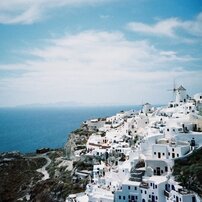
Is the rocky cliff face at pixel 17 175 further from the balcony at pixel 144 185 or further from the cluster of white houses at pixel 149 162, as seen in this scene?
the balcony at pixel 144 185

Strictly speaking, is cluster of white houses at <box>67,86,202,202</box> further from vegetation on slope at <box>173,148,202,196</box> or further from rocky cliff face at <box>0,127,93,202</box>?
rocky cliff face at <box>0,127,93,202</box>

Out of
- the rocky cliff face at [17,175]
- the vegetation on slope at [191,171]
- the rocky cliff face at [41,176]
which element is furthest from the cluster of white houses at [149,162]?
the rocky cliff face at [17,175]

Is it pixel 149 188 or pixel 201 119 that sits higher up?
pixel 201 119

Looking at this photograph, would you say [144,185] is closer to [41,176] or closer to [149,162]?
[149,162]

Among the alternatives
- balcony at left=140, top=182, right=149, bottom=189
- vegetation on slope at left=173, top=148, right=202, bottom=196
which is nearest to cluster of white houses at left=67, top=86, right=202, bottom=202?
balcony at left=140, top=182, right=149, bottom=189

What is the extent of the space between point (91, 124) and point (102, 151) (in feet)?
88.9

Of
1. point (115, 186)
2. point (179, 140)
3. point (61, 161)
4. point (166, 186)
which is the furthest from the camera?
point (61, 161)

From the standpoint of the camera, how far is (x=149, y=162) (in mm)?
41875

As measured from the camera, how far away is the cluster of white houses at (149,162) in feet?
123

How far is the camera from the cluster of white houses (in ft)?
123

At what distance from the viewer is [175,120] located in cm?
5075

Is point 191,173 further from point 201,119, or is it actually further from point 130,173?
point 201,119

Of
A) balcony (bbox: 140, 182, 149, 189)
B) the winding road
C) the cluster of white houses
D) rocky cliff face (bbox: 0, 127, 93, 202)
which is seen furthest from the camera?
the winding road

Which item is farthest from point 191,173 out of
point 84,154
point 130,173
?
point 84,154
